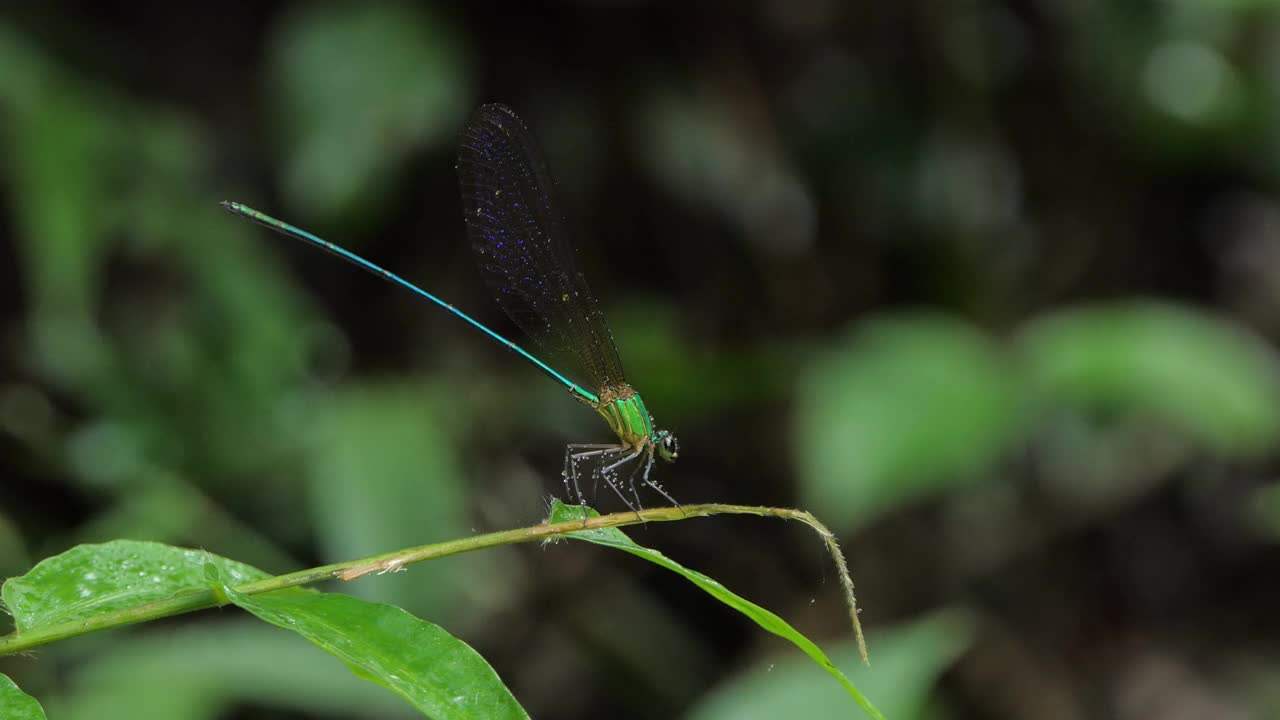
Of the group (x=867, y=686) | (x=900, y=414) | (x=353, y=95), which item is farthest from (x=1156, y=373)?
(x=353, y=95)

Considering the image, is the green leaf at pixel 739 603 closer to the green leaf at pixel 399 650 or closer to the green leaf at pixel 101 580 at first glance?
the green leaf at pixel 399 650

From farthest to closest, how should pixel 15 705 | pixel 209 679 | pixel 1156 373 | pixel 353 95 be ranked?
pixel 353 95, pixel 1156 373, pixel 209 679, pixel 15 705

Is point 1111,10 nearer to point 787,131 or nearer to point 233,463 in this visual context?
point 787,131

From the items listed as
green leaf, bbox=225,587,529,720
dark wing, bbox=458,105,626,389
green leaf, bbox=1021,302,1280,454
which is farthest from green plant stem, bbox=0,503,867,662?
green leaf, bbox=1021,302,1280,454

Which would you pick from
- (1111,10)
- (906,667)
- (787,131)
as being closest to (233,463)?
(906,667)

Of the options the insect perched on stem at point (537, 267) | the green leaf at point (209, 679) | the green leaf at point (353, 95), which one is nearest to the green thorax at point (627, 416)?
the insect perched on stem at point (537, 267)

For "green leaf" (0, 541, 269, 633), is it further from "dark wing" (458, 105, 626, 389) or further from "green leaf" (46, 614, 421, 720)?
"green leaf" (46, 614, 421, 720)

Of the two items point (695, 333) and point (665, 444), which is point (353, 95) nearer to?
point (695, 333)
